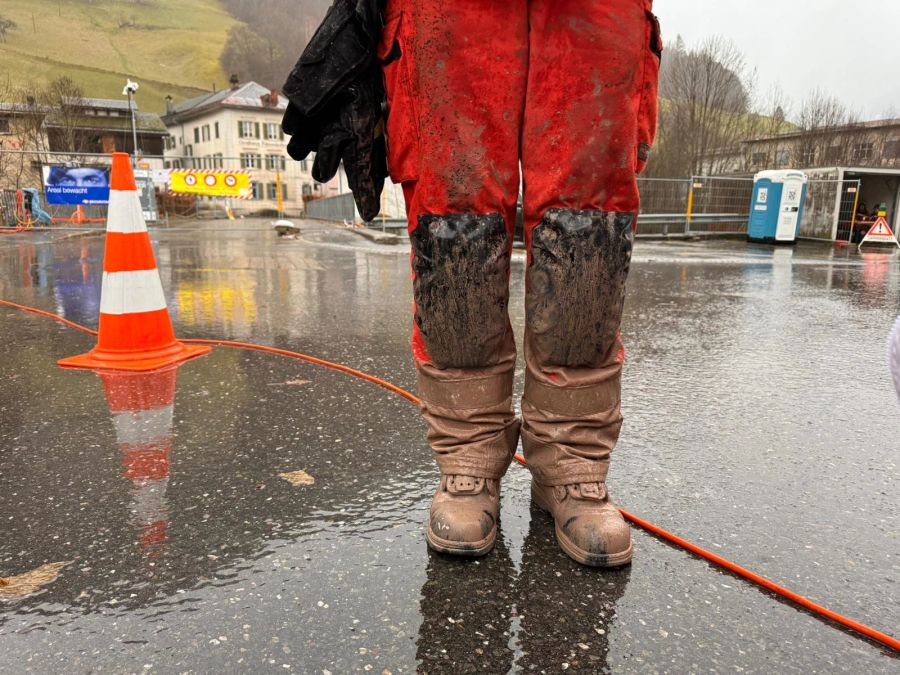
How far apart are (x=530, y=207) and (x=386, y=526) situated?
2.72 feet

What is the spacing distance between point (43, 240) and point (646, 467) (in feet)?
41.8

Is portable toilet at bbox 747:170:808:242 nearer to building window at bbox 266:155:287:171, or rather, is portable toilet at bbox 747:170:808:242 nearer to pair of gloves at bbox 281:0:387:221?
pair of gloves at bbox 281:0:387:221

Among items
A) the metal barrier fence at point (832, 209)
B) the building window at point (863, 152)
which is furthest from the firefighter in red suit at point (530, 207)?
the building window at point (863, 152)

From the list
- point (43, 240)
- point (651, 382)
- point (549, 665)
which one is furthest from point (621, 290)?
point (43, 240)

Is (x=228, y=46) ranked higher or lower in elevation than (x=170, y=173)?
higher

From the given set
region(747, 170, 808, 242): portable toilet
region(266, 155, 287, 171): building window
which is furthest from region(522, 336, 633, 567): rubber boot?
region(266, 155, 287, 171): building window

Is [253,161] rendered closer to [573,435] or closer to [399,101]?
[399,101]

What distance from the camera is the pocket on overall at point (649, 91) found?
141cm

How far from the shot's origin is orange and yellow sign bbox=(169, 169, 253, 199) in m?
→ 23.3

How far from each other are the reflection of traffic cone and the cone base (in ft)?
0.21

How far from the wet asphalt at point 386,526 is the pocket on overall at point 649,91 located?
906mm

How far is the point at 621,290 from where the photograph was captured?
1453 millimetres

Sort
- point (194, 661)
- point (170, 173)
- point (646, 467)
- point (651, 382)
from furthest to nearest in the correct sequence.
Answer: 1. point (170, 173)
2. point (651, 382)
3. point (646, 467)
4. point (194, 661)

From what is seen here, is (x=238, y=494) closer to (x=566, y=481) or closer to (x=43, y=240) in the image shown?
(x=566, y=481)
